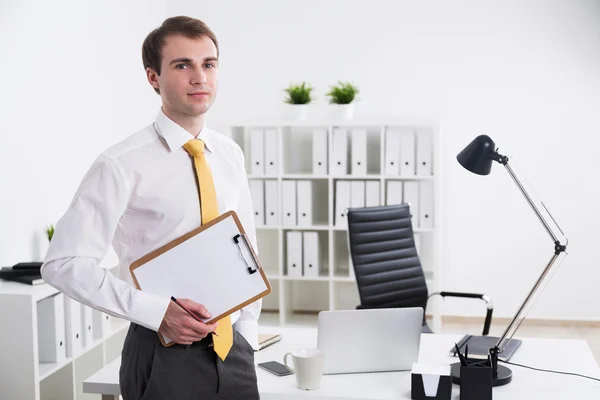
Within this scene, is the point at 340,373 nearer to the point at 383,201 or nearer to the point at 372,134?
the point at 383,201

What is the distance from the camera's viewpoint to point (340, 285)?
538 cm

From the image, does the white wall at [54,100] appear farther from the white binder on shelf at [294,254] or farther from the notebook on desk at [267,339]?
the notebook on desk at [267,339]

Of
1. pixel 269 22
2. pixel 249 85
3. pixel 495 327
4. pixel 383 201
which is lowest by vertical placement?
pixel 495 327

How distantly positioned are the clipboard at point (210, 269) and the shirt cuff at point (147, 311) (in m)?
0.04

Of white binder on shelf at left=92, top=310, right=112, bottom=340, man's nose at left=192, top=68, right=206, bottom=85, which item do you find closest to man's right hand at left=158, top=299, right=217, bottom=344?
man's nose at left=192, top=68, right=206, bottom=85

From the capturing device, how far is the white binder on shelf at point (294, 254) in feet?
16.2

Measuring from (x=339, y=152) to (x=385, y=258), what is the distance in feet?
4.87

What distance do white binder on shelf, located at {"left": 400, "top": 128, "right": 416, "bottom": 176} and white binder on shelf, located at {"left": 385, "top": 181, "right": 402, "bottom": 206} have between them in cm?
8

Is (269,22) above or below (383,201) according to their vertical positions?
above

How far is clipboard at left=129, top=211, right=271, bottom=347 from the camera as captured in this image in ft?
4.99

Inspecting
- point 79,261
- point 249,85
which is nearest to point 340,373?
point 79,261

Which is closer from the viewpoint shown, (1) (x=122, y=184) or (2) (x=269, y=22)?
(1) (x=122, y=184)

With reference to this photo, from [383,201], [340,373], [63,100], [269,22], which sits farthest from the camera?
[269,22]

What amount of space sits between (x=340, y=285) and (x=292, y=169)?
37.9 inches
